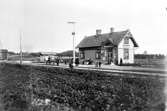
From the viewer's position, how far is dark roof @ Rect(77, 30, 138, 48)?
1369 inches

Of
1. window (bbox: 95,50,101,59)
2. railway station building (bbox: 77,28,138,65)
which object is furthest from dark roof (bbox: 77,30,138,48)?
window (bbox: 95,50,101,59)

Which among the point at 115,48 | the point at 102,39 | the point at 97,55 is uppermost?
the point at 102,39

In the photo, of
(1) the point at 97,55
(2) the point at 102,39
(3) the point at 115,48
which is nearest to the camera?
(3) the point at 115,48

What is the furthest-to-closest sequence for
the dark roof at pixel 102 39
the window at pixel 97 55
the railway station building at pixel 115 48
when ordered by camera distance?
the window at pixel 97 55 → the dark roof at pixel 102 39 → the railway station building at pixel 115 48

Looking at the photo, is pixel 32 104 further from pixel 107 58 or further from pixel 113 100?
pixel 107 58

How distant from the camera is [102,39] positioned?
124 ft

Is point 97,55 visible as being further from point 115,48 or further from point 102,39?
point 115,48

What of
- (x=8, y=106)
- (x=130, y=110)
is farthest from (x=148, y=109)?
(x=8, y=106)

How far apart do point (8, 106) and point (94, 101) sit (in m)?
2.04

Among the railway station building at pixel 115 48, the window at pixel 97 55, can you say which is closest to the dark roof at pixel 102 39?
the railway station building at pixel 115 48

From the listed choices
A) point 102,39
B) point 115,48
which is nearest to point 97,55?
point 102,39

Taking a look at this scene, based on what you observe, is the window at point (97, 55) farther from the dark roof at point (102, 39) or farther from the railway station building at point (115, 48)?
the dark roof at point (102, 39)

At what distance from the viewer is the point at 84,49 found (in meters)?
41.2

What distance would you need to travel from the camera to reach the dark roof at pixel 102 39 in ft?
114
